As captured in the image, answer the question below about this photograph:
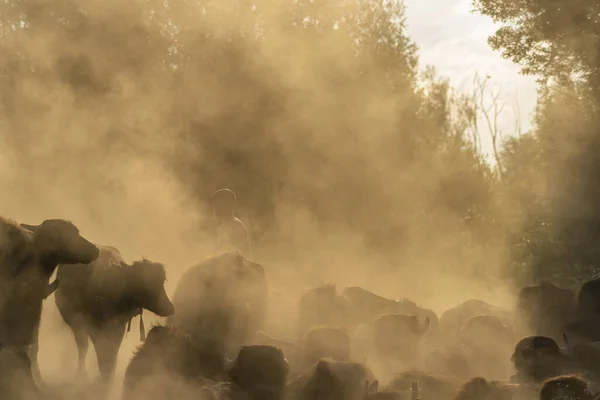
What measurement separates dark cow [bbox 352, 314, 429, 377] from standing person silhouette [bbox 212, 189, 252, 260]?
1.83 m

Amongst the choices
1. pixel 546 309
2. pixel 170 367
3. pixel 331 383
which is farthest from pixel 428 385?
pixel 546 309

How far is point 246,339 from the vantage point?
6922mm

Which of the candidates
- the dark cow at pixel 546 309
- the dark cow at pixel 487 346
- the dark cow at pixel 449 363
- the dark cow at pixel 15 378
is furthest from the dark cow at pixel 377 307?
the dark cow at pixel 15 378

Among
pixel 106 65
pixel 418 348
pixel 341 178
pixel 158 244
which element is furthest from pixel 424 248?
pixel 418 348

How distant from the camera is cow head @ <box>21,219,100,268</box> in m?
5.98

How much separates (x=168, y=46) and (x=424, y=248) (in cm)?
951

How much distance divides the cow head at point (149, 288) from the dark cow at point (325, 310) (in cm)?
209

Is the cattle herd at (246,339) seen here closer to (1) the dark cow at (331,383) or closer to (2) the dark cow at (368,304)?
(1) the dark cow at (331,383)

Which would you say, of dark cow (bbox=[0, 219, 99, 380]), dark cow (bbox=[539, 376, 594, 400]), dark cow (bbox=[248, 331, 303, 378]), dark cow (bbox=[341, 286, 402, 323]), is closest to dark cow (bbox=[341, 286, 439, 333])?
dark cow (bbox=[341, 286, 402, 323])

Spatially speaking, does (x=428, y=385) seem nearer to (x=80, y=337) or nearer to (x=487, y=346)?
(x=487, y=346)

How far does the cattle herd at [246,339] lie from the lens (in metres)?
5.58

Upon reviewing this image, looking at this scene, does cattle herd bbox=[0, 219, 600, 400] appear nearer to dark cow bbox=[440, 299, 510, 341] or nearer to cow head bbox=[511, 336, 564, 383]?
cow head bbox=[511, 336, 564, 383]

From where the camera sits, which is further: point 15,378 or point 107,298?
point 107,298

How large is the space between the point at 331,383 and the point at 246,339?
133 centimetres
